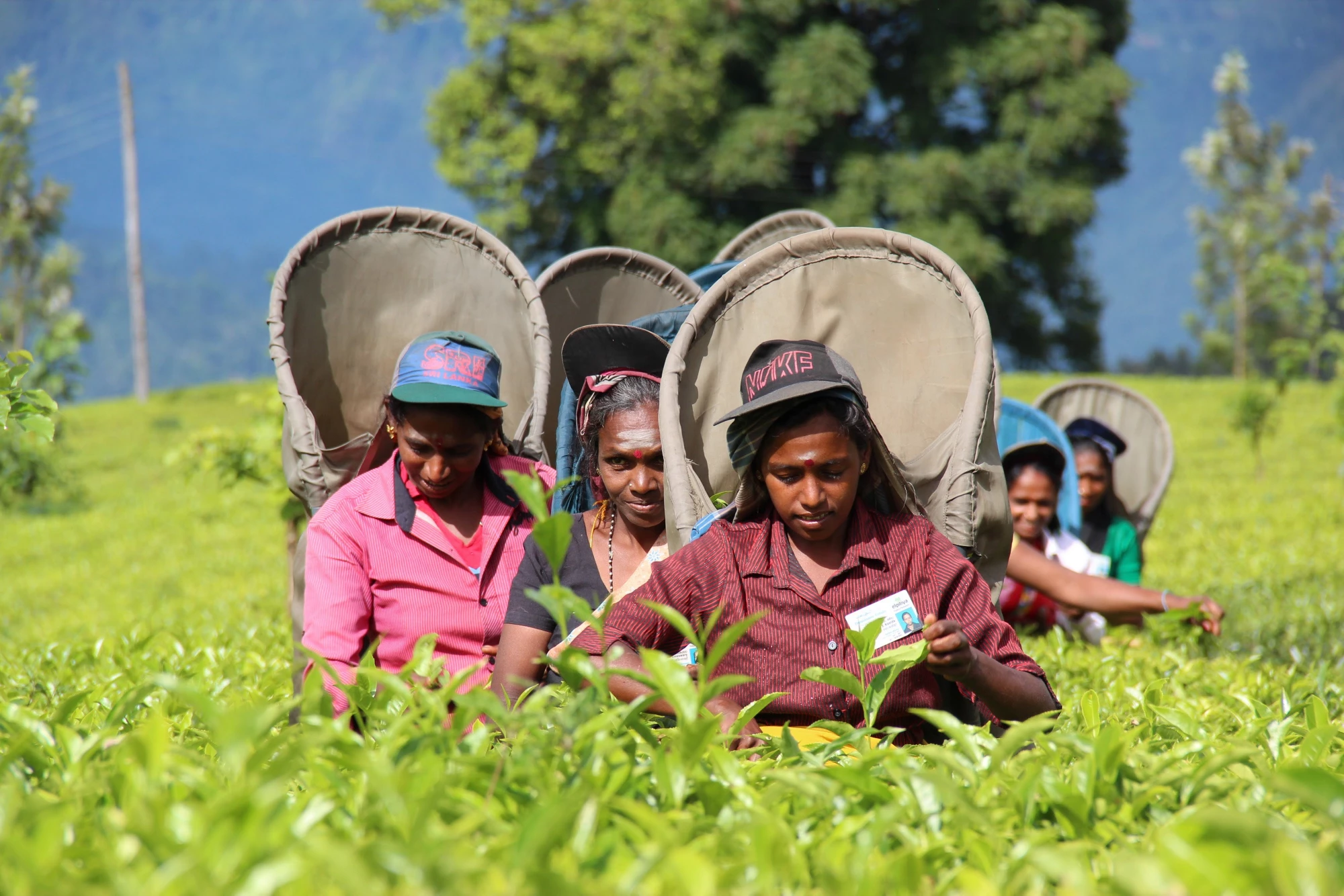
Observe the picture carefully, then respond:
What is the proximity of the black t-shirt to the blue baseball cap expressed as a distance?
0.44 metres

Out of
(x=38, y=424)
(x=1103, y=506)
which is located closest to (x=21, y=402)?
(x=38, y=424)

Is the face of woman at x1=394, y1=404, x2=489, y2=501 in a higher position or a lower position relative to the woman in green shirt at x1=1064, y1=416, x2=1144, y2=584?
higher

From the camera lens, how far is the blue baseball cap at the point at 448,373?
3076 mm

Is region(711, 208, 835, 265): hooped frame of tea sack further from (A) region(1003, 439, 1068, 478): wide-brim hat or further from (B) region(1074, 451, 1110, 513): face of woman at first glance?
(B) region(1074, 451, 1110, 513): face of woman

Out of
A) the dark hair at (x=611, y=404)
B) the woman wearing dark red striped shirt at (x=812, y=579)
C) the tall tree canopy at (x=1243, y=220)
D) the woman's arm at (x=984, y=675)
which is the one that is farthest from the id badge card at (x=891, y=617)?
the tall tree canopy at (x=1243, y=220)

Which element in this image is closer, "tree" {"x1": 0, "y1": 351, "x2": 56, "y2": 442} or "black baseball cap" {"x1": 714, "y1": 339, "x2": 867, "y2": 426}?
"black baseball cap" {"x1": 714, "y1": 339, "x2": 867, "y2": 426}

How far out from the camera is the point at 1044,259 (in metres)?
23.0

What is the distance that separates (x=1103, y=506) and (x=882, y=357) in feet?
9.17

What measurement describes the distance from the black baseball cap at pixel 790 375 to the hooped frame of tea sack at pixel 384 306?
4.56 ft

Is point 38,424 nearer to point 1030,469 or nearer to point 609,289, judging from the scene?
point 609,289

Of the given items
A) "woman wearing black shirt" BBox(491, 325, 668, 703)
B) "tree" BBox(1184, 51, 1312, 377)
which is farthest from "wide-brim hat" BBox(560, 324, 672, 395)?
"tree" BBox(1184, 51, 1312, 377)

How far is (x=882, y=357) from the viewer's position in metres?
3.44

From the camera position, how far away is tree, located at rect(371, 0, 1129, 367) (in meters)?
21.0

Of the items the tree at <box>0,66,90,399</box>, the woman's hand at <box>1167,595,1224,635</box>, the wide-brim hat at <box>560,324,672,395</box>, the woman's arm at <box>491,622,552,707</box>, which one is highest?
the tree at <box>0,66,90,399</box>
